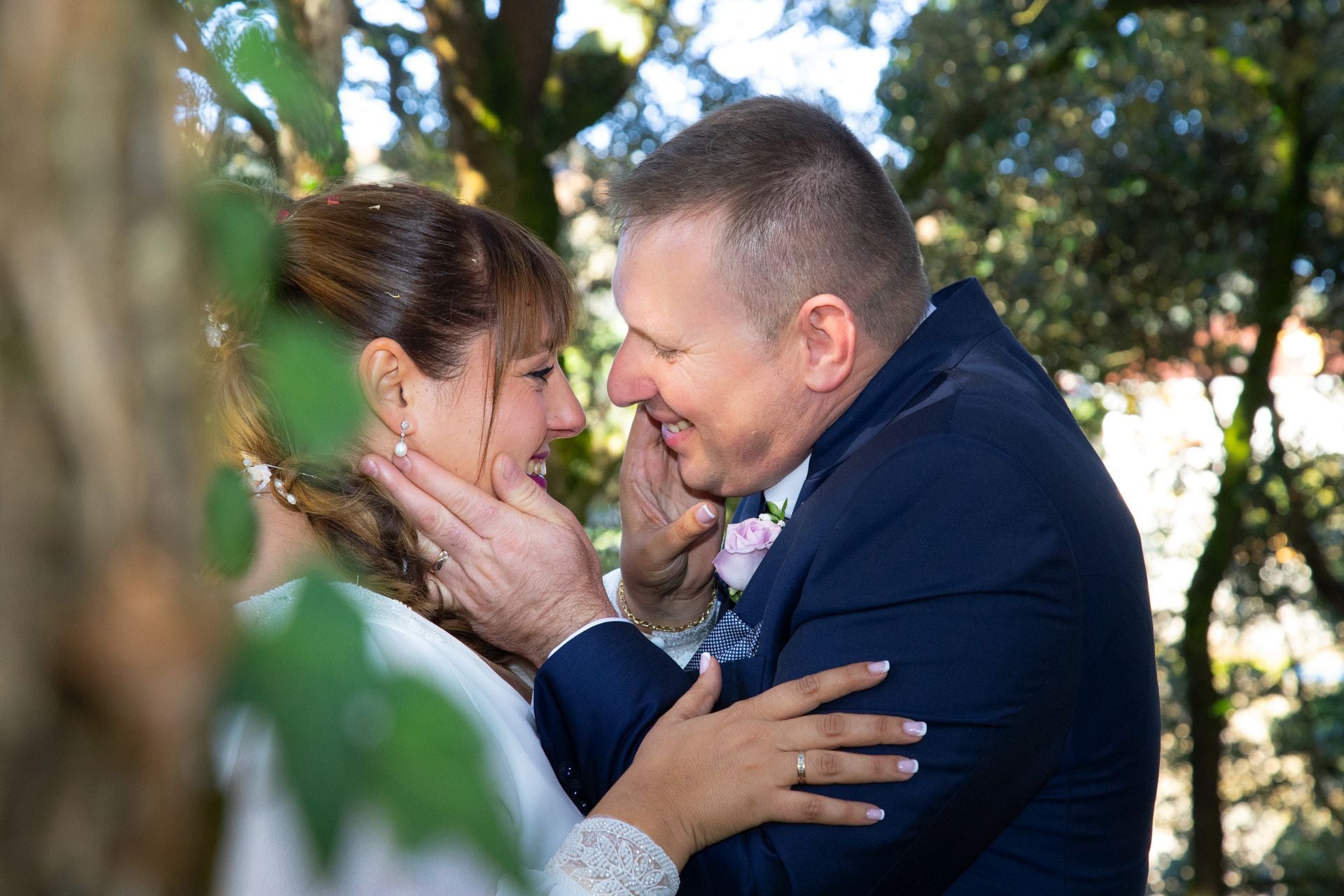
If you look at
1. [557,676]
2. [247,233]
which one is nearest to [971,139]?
[557,676]

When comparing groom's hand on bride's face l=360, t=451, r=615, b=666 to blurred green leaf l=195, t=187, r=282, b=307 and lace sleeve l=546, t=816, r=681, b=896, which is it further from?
blurred green leaf l=195, t=187, r=282, b=307

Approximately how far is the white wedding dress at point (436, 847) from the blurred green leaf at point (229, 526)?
3 centimetres

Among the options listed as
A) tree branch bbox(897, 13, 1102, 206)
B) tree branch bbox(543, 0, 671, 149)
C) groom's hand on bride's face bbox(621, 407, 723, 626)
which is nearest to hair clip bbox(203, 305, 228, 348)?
groom's hand on bride's face bbox(621, 407, 723, 626)

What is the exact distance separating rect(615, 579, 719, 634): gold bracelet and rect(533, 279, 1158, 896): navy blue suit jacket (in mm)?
878

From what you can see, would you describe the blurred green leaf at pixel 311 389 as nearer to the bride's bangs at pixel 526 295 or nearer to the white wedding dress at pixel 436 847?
the white wedding dress at pixel 436 847

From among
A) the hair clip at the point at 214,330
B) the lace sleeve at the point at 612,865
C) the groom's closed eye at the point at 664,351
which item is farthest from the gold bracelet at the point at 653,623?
the hair clip at the point at 214,330

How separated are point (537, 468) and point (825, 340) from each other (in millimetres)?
828

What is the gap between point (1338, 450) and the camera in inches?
345

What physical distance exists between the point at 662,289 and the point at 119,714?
101 inches

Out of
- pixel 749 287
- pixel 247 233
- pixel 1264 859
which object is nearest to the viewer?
pixel 247 233

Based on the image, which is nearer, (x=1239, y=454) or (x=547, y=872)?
(x=547, y=872)

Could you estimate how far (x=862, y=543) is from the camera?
2324 mm

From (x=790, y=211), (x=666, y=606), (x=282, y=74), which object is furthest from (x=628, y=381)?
(x=282, y=74)

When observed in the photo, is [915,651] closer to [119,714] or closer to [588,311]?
[119,714]
